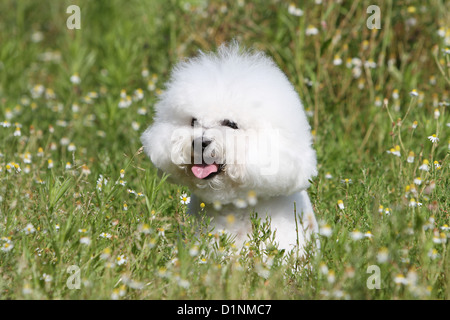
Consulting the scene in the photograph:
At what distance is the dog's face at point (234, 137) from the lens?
10.2 feet

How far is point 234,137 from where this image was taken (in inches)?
124

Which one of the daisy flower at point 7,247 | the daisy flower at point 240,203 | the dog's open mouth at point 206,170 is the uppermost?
the dog's open mouth at point 206,170

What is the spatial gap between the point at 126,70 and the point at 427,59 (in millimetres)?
2783

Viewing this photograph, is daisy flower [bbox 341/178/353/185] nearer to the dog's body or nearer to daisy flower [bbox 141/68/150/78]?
the dog's body

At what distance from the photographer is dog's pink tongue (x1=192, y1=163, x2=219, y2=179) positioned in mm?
→ 3160

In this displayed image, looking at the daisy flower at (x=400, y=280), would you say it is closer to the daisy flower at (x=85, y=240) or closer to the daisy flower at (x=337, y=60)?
the daisy flower at (x=85, y=240)

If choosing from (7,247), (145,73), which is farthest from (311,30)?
(7,247)

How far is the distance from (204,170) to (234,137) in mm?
226

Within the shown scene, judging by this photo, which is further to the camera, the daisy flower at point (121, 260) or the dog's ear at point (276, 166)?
the dog's ear at point (276, 166)

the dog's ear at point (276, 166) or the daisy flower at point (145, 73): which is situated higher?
the daisy flower at point (145, 73)

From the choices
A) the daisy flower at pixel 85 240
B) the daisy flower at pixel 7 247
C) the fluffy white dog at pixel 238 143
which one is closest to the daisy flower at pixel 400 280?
the fluffy white dog at pixel 238 143

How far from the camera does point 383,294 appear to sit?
2.76 m

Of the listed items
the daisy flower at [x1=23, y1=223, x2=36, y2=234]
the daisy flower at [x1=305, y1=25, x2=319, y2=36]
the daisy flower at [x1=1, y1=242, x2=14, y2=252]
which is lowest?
the daisy flower at [x1=1, y1=242, x2=14, y2=252]

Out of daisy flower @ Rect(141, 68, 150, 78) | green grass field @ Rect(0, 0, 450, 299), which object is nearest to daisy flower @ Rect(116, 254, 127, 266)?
green grass field @ Rect(0, 0, 450, 299)
